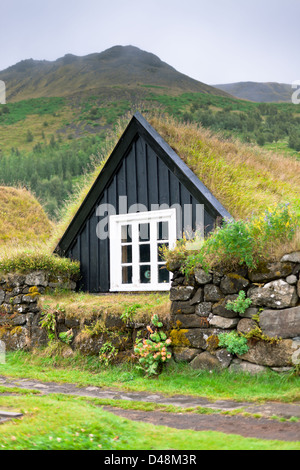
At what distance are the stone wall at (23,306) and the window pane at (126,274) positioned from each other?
4.89 feet

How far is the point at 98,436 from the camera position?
4992mm

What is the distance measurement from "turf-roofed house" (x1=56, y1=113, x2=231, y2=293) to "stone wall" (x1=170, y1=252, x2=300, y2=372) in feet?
8.51

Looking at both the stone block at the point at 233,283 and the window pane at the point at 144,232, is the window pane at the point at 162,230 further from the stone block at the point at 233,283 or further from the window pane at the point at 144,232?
the stone block at the point at 233,283

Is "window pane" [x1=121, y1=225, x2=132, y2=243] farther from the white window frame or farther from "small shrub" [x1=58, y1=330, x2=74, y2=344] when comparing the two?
"small shrub" [x1=58, y1=330, x2=74, y2=344]

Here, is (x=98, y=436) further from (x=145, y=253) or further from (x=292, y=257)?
(x=145, y=253)

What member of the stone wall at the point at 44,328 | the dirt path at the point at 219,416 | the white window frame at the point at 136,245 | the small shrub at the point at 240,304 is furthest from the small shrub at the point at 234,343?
the white window frame at the point at 136,245

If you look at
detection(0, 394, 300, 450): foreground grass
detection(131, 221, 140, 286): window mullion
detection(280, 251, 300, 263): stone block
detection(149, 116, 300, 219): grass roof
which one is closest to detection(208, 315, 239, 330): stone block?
detection(280, 251, 300, 263): stone block

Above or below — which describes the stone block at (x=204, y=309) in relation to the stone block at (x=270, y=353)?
above

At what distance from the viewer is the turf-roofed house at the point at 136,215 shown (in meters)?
11.7

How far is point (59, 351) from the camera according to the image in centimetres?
1096

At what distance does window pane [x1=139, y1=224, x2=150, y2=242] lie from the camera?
12328mm

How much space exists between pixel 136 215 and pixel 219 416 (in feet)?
22.6

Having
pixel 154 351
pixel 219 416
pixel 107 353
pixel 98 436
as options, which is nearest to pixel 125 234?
pixel 107 353

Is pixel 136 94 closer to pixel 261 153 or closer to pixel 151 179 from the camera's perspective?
pixel 261 153
